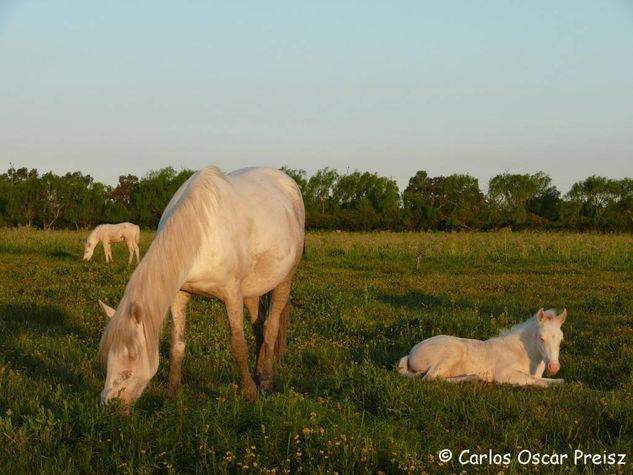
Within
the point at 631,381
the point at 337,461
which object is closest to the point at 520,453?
the point at 337,461

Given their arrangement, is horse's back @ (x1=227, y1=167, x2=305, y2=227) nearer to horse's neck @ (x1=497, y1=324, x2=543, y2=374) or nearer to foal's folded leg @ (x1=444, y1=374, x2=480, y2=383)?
foal's folded leg @ (x1=444, y1=374, x2=480, y2=383)

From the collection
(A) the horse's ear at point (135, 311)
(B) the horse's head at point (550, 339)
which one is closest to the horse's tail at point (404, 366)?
(B) the horse's head at point (550, 339)

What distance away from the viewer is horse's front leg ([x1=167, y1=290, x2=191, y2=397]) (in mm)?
5734

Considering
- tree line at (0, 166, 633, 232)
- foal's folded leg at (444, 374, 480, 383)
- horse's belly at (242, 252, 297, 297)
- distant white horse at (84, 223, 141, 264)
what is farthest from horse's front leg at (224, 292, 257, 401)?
tree line at (0, 166, 633, 232)

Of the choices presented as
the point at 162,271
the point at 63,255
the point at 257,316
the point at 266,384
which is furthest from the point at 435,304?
the point at 63,255

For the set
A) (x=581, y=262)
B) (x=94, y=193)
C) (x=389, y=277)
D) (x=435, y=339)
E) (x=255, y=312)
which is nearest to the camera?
(x=435, y=339)

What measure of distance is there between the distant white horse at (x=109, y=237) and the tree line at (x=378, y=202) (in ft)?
111

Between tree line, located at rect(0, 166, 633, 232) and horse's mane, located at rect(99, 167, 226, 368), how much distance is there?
53.4m

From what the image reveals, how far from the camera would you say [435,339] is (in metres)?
6.75

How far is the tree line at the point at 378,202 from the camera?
5791 cm

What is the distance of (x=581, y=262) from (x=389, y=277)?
8146 millimetres

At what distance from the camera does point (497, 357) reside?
6.61 m

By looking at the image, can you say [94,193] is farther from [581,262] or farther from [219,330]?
[219,330]

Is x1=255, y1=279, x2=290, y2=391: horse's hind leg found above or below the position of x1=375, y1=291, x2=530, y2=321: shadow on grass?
above
